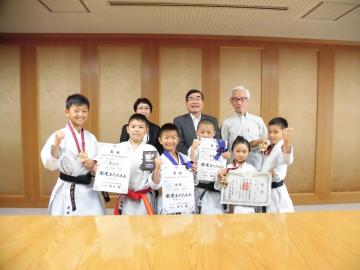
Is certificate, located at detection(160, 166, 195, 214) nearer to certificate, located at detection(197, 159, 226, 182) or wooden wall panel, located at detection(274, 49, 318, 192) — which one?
certificate, located at detection(197, 159, 226, 182)

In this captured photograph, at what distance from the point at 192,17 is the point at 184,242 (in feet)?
10.9

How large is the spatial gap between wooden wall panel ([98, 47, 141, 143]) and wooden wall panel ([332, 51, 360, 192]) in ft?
11.2

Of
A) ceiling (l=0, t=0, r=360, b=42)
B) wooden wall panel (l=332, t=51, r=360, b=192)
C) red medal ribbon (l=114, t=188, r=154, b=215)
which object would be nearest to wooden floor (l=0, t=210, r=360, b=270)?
red medal ribbon (l=114, t=188, r=154, b=215)

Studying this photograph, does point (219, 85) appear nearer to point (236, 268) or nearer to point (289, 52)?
point (289, 52)

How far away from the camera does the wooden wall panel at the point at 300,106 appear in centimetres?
464

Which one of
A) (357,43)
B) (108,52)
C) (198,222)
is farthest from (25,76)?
(357,43)

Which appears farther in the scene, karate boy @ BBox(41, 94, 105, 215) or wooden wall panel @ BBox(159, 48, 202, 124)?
wooden wall panel @ BBox(159, 48, 202, 124)

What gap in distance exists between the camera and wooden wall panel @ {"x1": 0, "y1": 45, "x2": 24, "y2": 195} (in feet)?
14.4

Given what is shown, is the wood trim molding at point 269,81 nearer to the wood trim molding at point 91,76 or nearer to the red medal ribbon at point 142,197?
the wood trim molding at point 91,76

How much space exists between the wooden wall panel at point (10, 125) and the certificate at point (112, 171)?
3156 millimetres

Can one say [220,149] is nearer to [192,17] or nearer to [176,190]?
[176,190]

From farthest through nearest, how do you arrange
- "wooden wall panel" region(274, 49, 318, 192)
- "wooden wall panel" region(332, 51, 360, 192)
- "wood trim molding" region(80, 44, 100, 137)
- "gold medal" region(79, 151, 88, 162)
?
"wooden wall panel" region(332, 51, 360, 192) < "wooden wall panel" region(274, 49, 318, 192) < "wood trim molding" region(80, 44, 100, 137) < "gold medal" region(79, 151, 88, 162)

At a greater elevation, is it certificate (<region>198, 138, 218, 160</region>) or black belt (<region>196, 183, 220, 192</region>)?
certificate (<region>198, 138, 218, 160</region>)

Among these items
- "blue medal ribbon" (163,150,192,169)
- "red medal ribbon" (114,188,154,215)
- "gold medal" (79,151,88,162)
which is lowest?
"red medal ribbon" (114,188,154,215)
